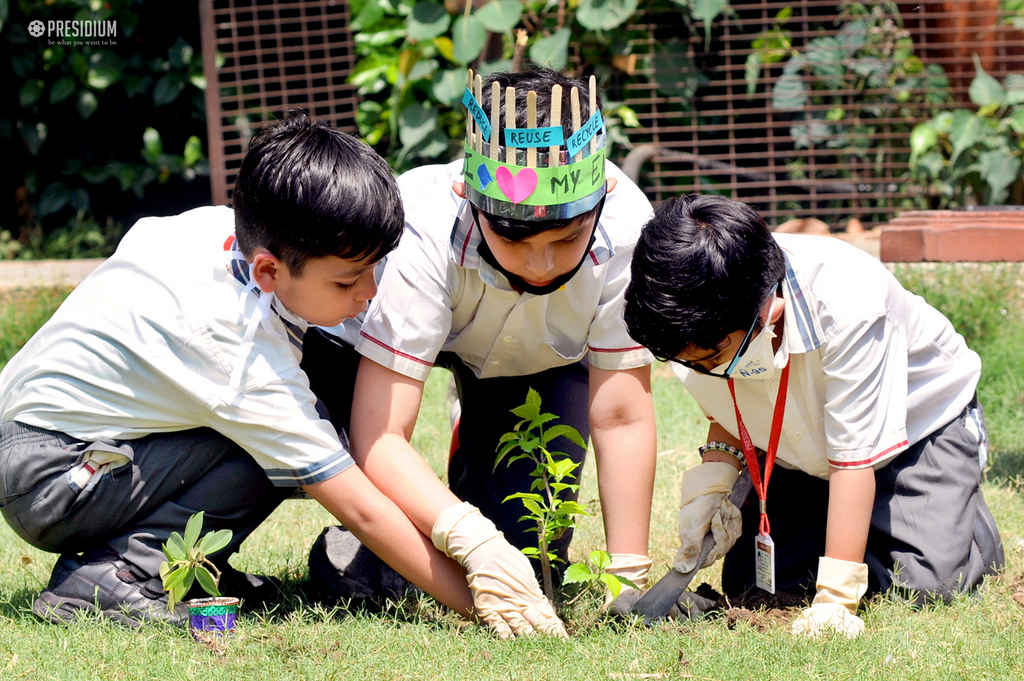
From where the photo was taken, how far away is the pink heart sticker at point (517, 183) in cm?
215

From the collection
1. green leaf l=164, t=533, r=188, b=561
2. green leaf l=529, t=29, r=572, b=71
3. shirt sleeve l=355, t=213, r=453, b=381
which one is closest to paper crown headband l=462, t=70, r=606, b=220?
shirt sleeve l=355, t=213, r=453, b=381

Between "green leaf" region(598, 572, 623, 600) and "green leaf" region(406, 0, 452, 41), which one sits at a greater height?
"green leaf" region(406, 0, 452, 41)

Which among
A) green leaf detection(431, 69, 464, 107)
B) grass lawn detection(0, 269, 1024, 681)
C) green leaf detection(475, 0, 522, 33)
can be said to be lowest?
grass lawn detection(0, 269, 1024, 681)

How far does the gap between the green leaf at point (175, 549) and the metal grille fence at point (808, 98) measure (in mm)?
3657

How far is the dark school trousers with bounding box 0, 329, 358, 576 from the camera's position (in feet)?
7.32

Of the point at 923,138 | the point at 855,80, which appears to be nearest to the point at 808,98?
the point at 855,80

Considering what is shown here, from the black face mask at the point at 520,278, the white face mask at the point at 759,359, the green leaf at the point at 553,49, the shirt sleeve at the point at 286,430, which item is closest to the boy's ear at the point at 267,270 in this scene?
the shirt sleeve at the point at 286,430

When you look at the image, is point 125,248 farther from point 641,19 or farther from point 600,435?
point 641,19

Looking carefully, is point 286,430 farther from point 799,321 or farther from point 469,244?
point 799,321

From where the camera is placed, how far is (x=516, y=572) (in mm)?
2250

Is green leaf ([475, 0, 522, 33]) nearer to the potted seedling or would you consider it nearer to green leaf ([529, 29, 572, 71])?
green leaf ([529, 29, 572, 71])

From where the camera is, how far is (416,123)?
549 centimetres

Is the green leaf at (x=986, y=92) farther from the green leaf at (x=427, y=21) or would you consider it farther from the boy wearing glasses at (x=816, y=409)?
the boy wearing glasses at (x=816, y=409)

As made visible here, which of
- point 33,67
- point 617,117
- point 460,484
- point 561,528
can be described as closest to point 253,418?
point 561,528
